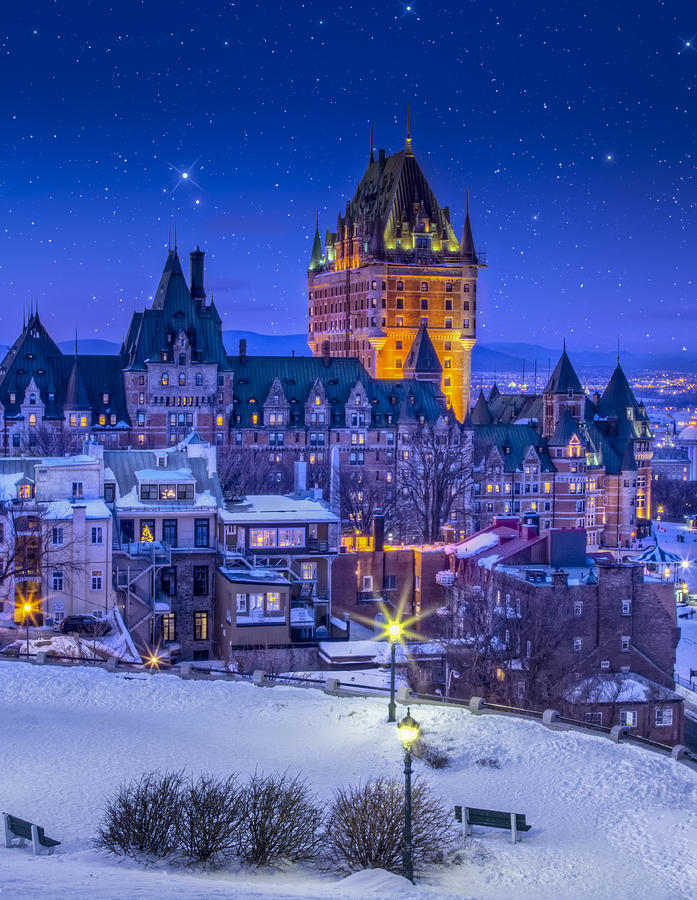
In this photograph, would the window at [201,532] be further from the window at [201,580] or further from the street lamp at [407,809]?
the street lamp at [407,809]

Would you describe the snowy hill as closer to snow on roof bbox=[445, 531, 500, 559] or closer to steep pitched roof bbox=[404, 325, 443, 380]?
snow on roof bbox=[445, 531, 500, 559]

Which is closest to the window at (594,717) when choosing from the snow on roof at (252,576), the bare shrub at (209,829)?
the snow on roof at (252,576)

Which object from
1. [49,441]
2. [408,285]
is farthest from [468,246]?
[49,441]

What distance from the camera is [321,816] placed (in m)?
22.6

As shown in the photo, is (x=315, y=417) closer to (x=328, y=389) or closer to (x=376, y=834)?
(x=328, y=389)

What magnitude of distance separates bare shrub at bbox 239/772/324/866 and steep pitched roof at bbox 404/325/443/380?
276ft

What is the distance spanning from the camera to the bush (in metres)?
20.5

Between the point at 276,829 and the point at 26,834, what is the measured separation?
4.02m

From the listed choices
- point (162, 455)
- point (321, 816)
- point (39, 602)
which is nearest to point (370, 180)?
point (162, 455)

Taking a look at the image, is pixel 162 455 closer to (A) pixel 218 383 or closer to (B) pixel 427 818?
(B) pixel 427 818

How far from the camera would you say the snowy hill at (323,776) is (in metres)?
19.5

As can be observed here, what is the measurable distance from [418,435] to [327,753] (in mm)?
66097

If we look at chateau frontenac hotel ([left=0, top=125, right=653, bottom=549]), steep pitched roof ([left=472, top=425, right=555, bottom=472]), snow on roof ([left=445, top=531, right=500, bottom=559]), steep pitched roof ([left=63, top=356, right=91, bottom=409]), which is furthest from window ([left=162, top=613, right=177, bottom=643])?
steep pitched roof ([left=472, top=425, right=555, bottom=472])

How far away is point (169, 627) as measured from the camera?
4859 cm
